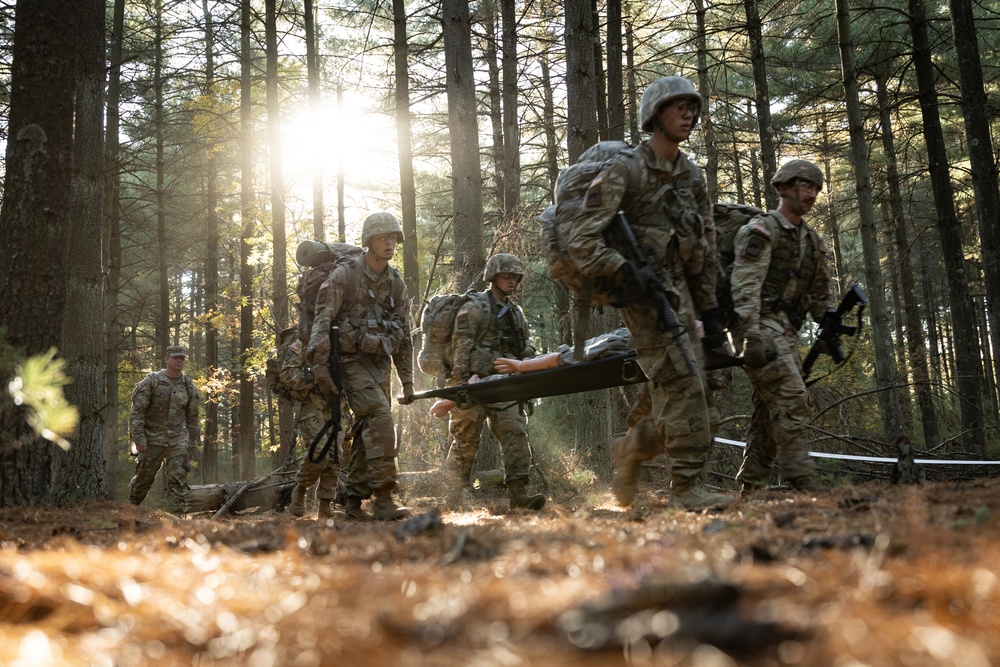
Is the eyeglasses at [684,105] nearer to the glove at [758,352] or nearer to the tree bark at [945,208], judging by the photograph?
the glove at [758,352]

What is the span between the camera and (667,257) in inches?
221

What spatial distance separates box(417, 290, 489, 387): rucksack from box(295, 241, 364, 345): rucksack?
3.82ft

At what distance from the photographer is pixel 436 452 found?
1516 centimetres

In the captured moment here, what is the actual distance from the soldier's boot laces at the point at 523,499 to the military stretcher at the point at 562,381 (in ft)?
3.53

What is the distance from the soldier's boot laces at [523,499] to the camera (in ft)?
24.0

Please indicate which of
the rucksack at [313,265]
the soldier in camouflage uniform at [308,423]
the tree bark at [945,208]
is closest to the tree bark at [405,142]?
the soldier in camouflage uniform at [308,423]

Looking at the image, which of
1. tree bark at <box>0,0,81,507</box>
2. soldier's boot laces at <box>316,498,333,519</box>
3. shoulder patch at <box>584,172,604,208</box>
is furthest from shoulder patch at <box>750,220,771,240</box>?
tree bark at <box>0,0,81,507</box>

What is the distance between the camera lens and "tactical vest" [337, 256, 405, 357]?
7.16 metres

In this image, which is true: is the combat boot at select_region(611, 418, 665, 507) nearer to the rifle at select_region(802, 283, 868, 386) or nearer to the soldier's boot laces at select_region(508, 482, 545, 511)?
the soldier's boot laces at select_region(508, 482, 545, 511)

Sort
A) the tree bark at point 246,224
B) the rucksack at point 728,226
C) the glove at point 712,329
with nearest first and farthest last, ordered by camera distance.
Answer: the glove at point 712,329 < the rucksack at point 728,226 < the tree bark at point 246,224

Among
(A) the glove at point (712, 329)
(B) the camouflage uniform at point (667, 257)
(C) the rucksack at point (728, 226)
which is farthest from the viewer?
(C) the rucksack at point (728, 226)

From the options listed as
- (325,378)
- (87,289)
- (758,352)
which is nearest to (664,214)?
(758,352)

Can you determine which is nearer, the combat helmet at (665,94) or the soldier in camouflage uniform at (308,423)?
the combat helmet at (665,94)

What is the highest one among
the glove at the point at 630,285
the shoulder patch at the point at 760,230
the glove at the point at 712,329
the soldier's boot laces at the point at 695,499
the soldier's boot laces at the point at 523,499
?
the shoulder patch at the point at 760,230
